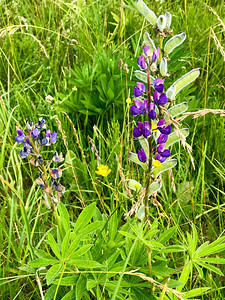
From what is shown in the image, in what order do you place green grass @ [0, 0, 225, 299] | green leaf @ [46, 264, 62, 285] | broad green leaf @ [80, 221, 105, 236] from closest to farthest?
1. green leaf @ [46, 264, 62, 285]
2. broad green leaf @ [80, 221, 105, 236]
3. green grass @ [0, 0, 225, 299]

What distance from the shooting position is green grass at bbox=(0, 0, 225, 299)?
1668mm

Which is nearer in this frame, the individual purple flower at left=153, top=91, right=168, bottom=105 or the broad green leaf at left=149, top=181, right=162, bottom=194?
the individual purple flower at left=153, top=91, right=168, bottom=105

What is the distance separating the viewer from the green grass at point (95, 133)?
5.47 feet

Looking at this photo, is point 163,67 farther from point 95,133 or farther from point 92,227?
point 95,133

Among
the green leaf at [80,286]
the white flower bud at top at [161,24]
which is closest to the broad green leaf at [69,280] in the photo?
the green leaf at [80,286]

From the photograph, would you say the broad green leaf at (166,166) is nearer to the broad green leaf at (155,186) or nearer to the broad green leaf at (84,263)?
the broad green leaf at (155,186)

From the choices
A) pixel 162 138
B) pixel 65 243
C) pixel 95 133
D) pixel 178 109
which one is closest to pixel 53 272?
pixel 65 243

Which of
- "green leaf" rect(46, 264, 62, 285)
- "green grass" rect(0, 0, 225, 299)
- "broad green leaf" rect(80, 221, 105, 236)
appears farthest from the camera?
"green grass" rect(0, 0, 225, 299)

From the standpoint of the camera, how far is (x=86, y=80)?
8.06 ft

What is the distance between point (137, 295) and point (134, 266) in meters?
0.10

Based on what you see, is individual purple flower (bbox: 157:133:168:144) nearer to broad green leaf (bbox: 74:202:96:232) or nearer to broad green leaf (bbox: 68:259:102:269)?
broad green leaf (bbox: 74:202:96:232)

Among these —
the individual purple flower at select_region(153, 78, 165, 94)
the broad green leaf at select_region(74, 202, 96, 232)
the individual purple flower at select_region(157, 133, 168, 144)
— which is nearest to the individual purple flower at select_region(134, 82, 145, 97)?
the individual purple flower at select_region(153, 78, 165, 94)

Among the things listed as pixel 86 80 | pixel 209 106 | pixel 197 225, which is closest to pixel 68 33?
pixel 86 80

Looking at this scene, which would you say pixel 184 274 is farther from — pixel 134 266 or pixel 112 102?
pixel 112 102
